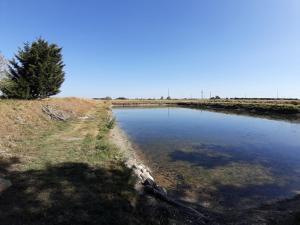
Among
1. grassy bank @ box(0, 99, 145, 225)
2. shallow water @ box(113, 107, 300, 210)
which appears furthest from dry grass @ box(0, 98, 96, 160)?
shallow water @ box(113, 107, 300, 210)

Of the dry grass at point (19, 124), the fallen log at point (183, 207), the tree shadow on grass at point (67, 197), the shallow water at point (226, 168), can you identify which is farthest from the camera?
the dry grass at point (19, 124)

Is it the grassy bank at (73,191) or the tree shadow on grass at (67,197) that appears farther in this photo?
the grassy bank at (73,191)

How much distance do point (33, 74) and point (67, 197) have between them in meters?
27.7

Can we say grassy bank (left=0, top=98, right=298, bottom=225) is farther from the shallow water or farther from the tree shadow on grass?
the shallow water

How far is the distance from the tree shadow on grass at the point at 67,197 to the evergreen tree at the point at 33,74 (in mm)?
22994

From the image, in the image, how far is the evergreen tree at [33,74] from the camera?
29.9 m

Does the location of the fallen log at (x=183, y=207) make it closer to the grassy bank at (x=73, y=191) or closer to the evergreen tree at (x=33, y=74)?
the grassy bank at (x=73, y=191)

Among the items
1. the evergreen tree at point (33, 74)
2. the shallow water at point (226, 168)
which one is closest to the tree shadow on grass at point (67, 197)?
the shallow water at point (226, 168)

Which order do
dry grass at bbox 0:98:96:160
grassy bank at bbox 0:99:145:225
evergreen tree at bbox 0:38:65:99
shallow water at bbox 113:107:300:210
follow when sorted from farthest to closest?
1. evergreen tree at bbox 0:38:65:99
2. dry grass at bbox 0:98:96:160
3. shallow water at bbox 113:107:300:210
4. grassy bank at bbox 0:99:145:225

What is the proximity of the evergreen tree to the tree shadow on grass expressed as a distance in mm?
22994

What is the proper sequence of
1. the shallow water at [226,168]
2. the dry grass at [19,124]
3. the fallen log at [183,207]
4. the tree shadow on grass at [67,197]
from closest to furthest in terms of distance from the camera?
1. the tree shadow on grass at [67,197]
2. the fallen log at [183,207]
3. the shallow water at [226,168]
4. the dry grass at [19,124]

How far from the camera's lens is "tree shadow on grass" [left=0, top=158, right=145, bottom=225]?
6100mm

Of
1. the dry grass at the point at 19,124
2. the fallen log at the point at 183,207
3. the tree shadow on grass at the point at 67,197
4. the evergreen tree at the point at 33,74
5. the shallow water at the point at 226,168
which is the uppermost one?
the evergreen tree at the point at 33,74

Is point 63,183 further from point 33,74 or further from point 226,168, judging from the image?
point 33,74
